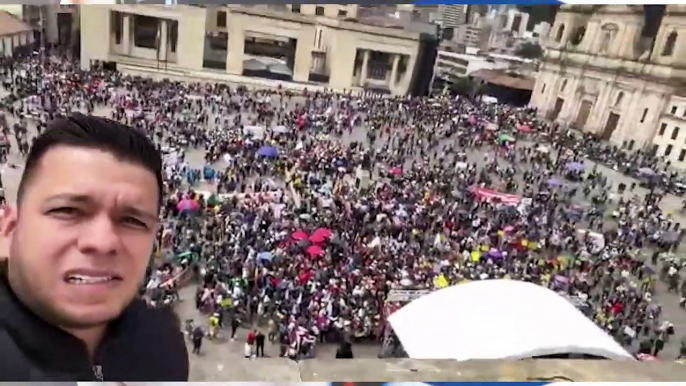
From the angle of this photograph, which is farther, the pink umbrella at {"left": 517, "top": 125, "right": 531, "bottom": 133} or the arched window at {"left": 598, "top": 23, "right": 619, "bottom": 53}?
the pink umbrella at {"left": 517, "top": 125, "right": 531, "bottom": 133}

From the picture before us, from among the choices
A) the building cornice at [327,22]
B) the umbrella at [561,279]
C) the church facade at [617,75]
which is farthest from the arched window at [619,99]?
the building cornice at [327,22]

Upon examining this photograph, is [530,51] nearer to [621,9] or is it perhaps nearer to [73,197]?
[621,9]

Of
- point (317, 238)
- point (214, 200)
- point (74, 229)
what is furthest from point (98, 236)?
point (317, 238)

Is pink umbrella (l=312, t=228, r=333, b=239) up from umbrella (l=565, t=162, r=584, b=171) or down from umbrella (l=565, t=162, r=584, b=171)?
down

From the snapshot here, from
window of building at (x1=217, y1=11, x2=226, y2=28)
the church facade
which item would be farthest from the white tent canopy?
window of building at (x1=217, y1=11, x2=226, y2=28)

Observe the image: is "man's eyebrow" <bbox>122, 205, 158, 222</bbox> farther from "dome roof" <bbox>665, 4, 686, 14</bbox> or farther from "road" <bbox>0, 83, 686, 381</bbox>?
"dome roof" <bbox>665, 4, 686, 14</bbox>
